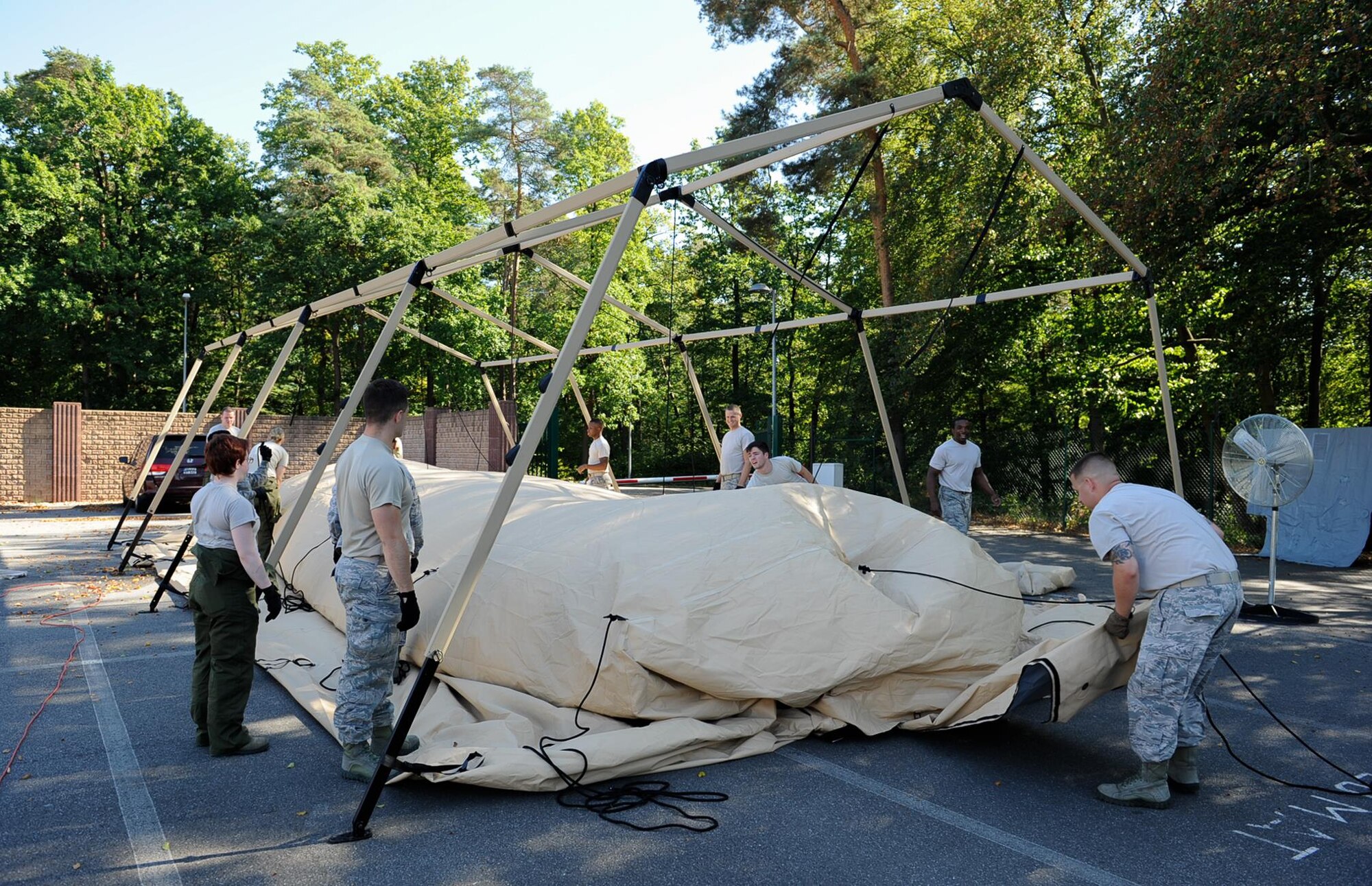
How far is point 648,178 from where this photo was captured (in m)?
3.97

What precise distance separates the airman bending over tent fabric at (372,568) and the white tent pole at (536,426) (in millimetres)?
230

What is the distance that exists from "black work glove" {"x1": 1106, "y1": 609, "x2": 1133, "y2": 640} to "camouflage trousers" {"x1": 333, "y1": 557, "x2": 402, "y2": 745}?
10.5 ft

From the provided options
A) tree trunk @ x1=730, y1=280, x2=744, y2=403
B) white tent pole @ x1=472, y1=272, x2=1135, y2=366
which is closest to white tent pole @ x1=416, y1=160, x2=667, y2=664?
white tent pole @ x1=472, y1=272, x2=1135, y2=366

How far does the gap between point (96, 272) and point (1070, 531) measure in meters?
28.5

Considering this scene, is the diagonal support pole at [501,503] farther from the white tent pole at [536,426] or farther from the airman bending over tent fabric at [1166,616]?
the airman bending over tent fabric at [1166,616]

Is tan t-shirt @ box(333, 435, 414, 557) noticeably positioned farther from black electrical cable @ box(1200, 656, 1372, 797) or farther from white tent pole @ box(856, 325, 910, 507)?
white tent pole @ box(856, 325, 910, 507)

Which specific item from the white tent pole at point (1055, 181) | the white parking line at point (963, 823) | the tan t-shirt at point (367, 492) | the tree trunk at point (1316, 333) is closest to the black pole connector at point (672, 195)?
the white tent pole at point (1055, 181)

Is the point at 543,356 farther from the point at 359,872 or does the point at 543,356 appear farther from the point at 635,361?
the point at 635,361

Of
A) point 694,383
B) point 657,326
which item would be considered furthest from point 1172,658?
point 694,383

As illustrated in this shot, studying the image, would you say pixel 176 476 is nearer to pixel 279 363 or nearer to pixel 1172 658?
pixel 279 363

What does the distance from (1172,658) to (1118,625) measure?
0.29 meters

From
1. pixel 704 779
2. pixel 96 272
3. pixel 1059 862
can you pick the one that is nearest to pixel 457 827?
pixel 704 779

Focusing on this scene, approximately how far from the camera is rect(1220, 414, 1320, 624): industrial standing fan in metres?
7.31

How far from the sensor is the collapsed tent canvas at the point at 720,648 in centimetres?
388
